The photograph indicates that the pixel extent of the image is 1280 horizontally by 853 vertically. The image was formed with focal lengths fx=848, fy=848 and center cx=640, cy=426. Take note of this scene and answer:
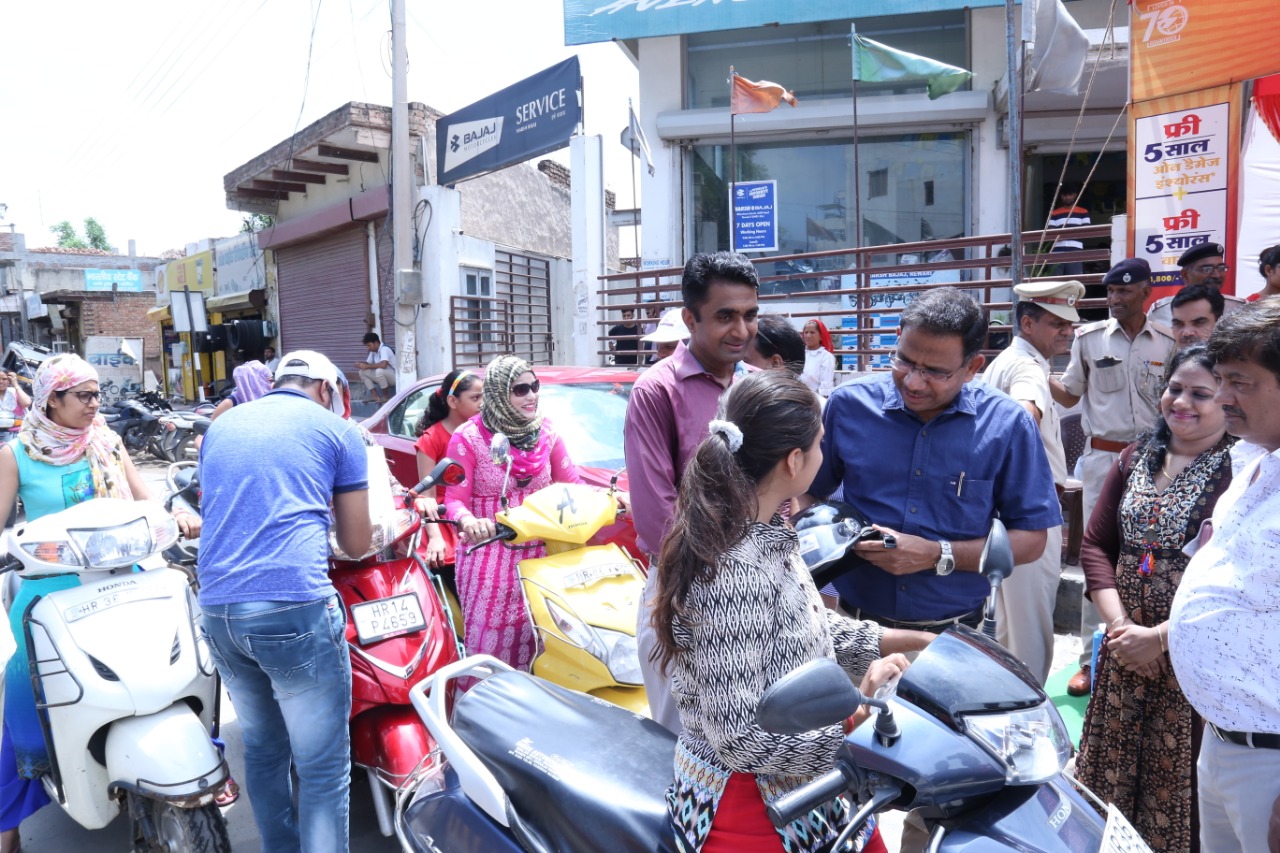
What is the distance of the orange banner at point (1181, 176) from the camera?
5.80 meters

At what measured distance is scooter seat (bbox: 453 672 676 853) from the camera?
5.53 ft

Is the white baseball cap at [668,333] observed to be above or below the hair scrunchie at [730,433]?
above

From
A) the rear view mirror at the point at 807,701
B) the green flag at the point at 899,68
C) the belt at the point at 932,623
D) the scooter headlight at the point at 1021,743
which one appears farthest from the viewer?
the green flag at the point at 899,68

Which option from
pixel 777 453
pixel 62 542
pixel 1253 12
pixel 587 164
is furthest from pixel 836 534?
pixel 587 164

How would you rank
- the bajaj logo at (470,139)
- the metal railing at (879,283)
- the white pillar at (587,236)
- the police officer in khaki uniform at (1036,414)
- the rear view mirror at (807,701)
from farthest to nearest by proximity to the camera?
the bajaj logo at (470,139), the white pillar at (587,236), the metal railing at (879,283), the police officer in khaki uniform at (1036,414), the rear view mirror at (807,701)

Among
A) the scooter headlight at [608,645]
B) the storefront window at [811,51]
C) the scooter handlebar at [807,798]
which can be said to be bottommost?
the scooter headlight at [608,645]

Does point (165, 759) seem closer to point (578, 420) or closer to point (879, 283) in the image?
point (578, 420)

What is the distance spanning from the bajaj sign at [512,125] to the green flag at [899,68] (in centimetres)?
346

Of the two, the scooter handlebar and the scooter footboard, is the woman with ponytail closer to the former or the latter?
the scooter handlebar

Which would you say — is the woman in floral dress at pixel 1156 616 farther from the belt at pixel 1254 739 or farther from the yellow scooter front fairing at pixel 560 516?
the yellow scooter front fairing at pixel 560 516

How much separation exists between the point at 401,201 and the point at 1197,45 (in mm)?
9227

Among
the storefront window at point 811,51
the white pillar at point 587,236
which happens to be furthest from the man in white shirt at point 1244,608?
the storefront window at point 811,51

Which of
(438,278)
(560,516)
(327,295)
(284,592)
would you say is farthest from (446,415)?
(327,295)

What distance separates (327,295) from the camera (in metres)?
15.9
